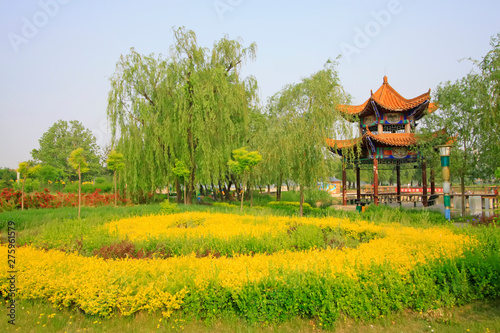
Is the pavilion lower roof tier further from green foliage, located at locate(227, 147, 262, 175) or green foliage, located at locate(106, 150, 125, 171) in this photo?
green foliage, located at locate(106, 150, 125, 171)

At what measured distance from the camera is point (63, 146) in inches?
1719

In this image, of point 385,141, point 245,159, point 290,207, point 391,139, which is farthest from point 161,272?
point 391,139

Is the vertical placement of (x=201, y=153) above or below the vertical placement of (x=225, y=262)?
above

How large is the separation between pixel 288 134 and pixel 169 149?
8.07 metres

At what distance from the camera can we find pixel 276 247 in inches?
242

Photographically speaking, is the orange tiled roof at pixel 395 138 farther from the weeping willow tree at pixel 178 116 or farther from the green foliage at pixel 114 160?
the green foliage at pixel 114 160

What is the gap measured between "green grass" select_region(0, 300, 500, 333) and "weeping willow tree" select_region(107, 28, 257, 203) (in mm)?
12041

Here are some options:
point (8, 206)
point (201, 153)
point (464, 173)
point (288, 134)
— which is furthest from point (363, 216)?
point (8, 206)

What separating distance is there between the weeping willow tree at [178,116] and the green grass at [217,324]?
39.5 feet

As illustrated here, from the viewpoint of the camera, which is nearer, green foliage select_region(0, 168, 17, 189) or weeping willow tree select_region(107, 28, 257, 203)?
weeping willow tree select_region(107, 28, 257, 203)

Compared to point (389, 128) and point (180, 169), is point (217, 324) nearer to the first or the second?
point (180, 169)

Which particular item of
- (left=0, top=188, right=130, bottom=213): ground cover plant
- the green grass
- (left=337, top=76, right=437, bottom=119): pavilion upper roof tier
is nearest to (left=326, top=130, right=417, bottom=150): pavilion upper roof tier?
(left=337, top=76, right=437, bottom=119): pavilion upper roof tier

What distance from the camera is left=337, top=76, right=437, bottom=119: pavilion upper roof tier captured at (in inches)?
642

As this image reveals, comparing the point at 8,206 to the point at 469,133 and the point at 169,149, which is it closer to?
the point at 169,149
